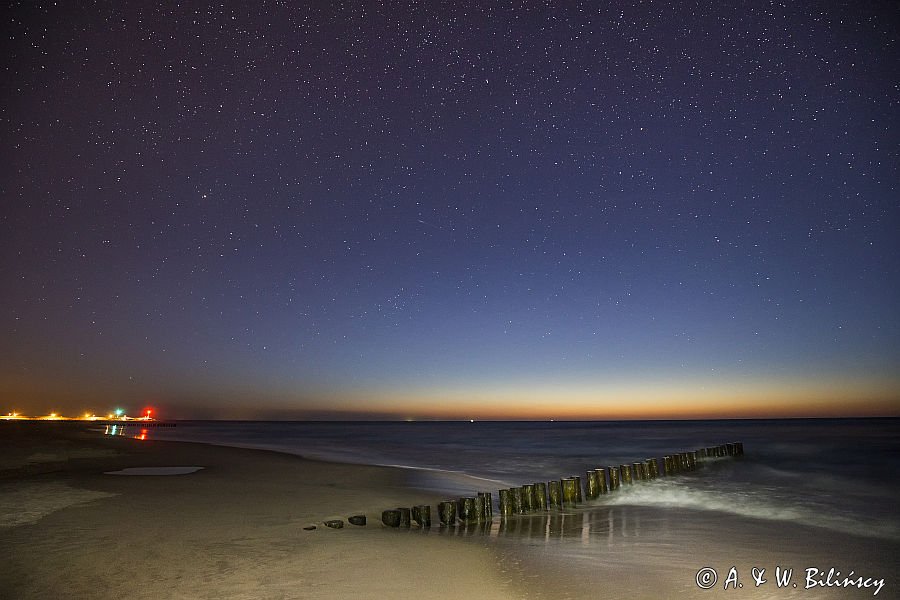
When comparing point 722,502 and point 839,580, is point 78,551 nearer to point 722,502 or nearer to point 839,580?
point 839,580

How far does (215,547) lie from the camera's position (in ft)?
27.3

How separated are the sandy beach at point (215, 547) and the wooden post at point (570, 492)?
3.76 metres

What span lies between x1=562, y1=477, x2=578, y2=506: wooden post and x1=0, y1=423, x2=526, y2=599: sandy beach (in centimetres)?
376

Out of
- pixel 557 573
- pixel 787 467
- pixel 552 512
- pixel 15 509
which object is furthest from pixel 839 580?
pixel 787 467

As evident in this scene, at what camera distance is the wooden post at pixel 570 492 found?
1404cm

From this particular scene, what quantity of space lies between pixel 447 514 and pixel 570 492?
4.40 m

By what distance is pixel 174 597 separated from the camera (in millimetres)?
6332

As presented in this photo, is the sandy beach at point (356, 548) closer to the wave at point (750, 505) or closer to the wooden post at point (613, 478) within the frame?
the wave at point (750, 505)

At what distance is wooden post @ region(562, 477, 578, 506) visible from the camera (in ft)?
46.1

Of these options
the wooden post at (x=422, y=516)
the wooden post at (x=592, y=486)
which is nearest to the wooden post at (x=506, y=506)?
the wooden post at (x=422, y=516)

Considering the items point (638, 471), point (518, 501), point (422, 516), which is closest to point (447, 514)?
point (422, 516)

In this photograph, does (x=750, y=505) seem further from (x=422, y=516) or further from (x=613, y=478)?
(x=422, y=516)

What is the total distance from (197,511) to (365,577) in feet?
16.7

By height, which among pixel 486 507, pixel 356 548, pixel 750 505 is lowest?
pixel 750 505
